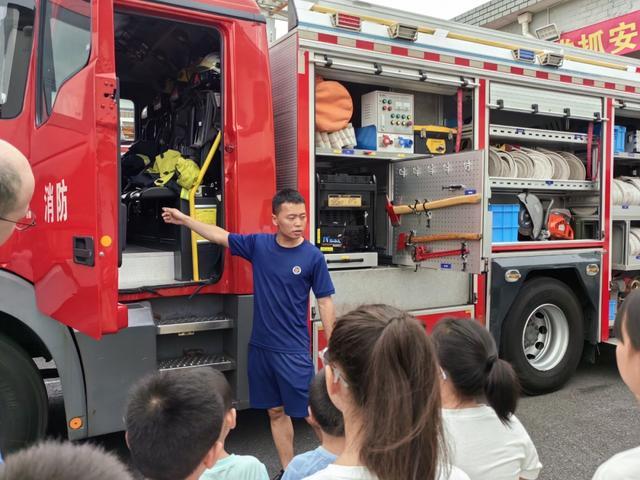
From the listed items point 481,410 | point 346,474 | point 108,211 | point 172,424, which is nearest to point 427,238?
point 108,211

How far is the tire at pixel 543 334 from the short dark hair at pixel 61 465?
461 centimetres

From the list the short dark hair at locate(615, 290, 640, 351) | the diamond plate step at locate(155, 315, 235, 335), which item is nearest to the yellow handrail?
the diamond plate step at locate(155, 315, 235, 335)

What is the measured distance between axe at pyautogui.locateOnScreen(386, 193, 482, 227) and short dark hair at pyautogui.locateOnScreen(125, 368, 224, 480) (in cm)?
286

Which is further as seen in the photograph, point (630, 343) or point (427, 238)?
Result: point (427, 238)

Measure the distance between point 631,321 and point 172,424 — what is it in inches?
45.1

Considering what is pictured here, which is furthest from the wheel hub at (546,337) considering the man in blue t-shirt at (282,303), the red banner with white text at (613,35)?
the red banner with white text at (613,35)

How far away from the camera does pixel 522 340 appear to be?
501 centimetres

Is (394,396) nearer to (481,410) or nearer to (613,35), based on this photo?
(481,410)

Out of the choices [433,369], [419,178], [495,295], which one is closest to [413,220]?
[419,178]

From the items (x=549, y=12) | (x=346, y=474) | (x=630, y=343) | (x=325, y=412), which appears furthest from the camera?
(x=549, y=12)

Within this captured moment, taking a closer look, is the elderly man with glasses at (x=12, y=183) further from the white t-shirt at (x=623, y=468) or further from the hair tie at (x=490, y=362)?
the hair tie at (x=490, y=362)

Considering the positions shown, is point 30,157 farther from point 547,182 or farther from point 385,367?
point 547,182

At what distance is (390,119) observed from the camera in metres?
4.51

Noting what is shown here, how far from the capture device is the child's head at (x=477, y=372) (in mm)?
1966
